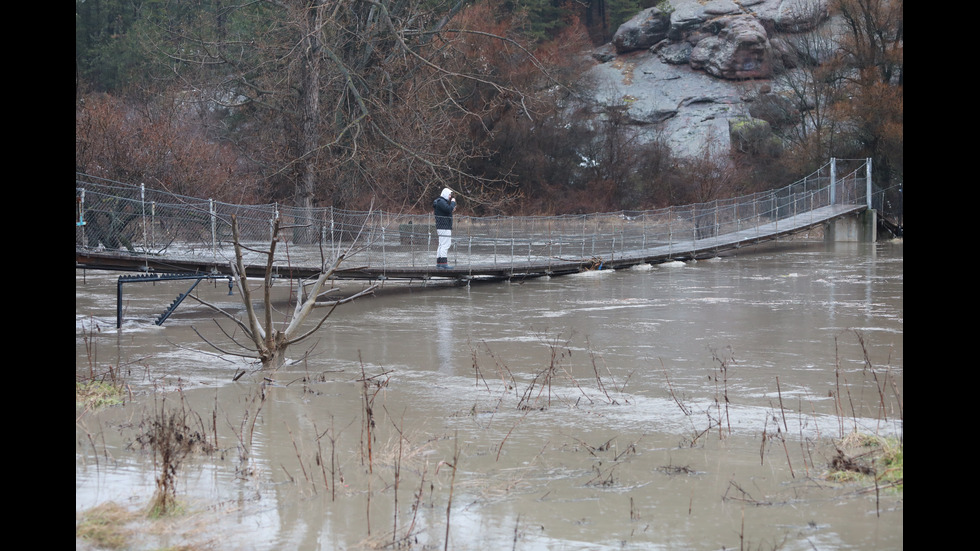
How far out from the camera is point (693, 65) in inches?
1998

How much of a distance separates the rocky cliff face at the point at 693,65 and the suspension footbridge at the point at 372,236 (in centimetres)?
1009

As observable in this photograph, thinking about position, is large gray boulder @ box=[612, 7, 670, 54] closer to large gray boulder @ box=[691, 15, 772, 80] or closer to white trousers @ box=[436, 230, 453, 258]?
large gray boulder @ box=[691, 15, 772, 80]

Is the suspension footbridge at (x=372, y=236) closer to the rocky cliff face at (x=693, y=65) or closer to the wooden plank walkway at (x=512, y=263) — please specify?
the wooden plank walkway at (x=512, y=263)

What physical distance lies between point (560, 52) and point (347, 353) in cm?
3948

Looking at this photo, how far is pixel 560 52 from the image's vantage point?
49.0 metres

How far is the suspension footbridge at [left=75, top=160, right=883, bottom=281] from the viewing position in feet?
50.9

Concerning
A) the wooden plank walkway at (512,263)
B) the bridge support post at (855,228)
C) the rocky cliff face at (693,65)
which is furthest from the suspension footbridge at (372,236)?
the rocky cliff face at (693,65)

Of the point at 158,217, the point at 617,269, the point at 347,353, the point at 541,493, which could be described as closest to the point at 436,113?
the point at 617,269

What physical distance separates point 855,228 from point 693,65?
1844cm

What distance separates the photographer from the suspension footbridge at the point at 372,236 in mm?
15516

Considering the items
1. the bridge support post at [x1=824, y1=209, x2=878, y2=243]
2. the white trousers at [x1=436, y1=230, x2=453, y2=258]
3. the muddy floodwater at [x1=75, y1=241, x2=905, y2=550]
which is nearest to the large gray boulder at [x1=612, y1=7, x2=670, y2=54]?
the bridge support post at [x1=824, y1=209, x2=878, y2=243]

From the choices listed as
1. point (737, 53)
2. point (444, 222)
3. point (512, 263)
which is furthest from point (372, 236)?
point (737, 53)

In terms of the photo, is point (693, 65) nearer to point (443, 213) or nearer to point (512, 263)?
point (512, 263)
